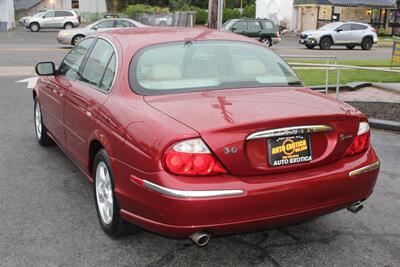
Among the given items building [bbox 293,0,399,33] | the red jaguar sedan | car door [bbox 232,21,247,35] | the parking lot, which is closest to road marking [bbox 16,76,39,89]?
the parking lot

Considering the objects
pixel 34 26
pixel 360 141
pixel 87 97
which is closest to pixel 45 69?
pixel 87 97

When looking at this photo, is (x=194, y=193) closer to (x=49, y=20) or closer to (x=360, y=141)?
(x=360, y=141)

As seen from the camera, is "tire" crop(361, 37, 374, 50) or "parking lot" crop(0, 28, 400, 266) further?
"tire" crop(361, 37, 374, 50)

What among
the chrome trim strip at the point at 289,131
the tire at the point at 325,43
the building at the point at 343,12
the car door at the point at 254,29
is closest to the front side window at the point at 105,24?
the car door at the point at 254,29

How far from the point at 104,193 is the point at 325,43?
27538 mm

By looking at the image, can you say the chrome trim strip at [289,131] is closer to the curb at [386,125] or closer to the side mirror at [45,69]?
the side mirror at [45,69]

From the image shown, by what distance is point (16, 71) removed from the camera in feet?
49.7

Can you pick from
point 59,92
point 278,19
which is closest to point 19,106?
point 59,92

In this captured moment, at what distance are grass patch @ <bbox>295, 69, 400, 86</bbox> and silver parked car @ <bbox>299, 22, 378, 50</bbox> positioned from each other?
46.7 ft

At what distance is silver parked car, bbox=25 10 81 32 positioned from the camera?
4038 centimetres

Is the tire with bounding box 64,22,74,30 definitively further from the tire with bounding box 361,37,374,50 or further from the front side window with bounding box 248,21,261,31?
the tire with bounding box 361,37,374,50

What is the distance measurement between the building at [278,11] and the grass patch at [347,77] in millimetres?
34691

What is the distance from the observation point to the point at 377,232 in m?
4.21

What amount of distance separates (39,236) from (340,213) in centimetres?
260
